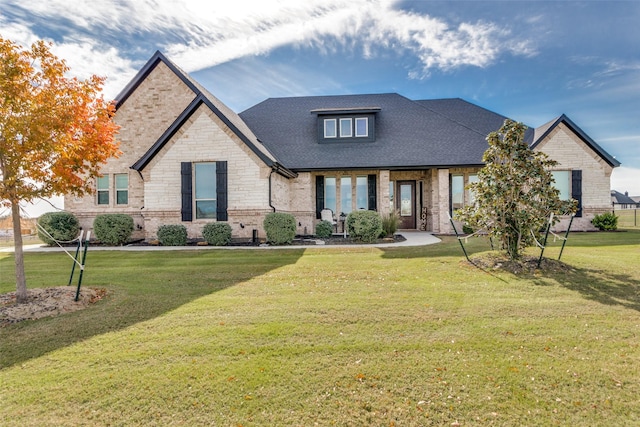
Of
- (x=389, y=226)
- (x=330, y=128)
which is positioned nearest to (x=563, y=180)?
(x=389, y=226)

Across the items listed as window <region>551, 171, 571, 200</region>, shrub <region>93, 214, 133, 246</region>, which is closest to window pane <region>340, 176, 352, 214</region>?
shrub <region>93, 214, 133, 246</region>

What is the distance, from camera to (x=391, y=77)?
2003cm

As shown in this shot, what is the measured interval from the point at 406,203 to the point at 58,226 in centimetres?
1828

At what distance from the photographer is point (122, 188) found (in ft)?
55.2

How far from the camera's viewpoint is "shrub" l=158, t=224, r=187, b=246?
550 inches

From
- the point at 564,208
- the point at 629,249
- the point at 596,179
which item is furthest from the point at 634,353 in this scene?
the point at 596,179

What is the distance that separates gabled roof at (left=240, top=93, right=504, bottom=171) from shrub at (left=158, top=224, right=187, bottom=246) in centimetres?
647

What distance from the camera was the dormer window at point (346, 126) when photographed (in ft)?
61.1

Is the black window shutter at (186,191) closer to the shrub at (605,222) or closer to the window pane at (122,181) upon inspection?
the window pane at (122,181)

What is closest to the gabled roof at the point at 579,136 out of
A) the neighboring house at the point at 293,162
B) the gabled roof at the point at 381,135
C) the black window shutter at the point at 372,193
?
the neighboring house at the point at 293,162

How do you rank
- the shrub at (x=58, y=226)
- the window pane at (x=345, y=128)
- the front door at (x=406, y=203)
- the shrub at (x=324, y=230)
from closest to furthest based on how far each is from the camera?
the shrub at (x=58, y=226), the shrub at (x=324, y=230), the window pane at (x=345, y=128), the front door at (x=406, y=203)

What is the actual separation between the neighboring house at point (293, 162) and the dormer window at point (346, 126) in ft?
0.20

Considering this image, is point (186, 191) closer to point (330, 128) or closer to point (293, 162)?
point (293, 162)

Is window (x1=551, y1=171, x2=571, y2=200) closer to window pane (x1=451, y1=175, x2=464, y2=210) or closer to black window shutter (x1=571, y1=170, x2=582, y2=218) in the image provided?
black window shutter (x1=571, y1=170, x2=582, y2=218)
